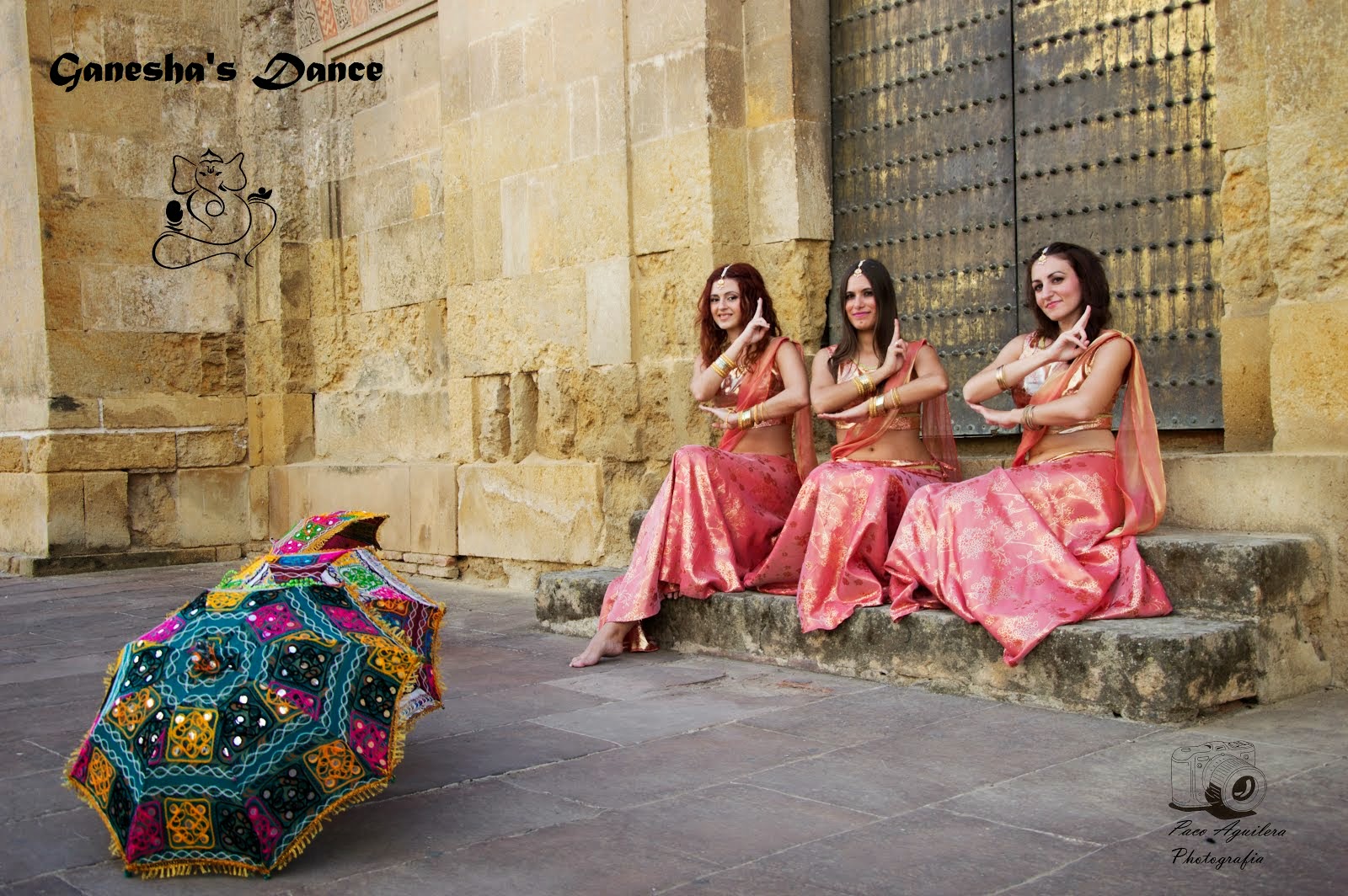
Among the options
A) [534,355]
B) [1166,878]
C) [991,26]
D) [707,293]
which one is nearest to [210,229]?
[534,355]

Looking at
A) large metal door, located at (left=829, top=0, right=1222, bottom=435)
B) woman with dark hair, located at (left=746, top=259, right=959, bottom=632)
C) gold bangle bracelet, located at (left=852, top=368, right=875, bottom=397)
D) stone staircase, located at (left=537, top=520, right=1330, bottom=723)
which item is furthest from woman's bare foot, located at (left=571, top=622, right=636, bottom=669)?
large metal door, located at (left=829, top=0, right=1222, bottom=435)

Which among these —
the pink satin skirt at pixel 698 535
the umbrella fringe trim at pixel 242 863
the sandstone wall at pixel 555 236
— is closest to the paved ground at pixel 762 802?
the umbrella fringe trim at pixel 242 863

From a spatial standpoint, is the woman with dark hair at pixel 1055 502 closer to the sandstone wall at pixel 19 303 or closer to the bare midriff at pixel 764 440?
the bare midriff at pixel 764 440

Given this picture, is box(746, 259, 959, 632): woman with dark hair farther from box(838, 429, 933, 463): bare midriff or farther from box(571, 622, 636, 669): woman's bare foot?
box(571, 622, 636, 669): woman's bare foot

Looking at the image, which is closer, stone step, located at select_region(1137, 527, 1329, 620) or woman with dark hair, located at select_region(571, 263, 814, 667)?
stone step, located at select_region(1137, 527, 1329, 620)

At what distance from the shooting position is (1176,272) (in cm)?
557

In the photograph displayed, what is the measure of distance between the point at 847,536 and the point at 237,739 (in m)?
2.76

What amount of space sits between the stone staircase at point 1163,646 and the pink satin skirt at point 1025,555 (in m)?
0.08

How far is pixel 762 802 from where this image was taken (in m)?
3.47

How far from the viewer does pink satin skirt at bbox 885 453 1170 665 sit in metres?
4.45

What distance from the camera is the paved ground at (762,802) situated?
9.60 feet

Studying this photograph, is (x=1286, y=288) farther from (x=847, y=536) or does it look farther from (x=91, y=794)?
(x=91, y=794)

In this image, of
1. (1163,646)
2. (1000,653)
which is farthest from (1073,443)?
(1163,646)

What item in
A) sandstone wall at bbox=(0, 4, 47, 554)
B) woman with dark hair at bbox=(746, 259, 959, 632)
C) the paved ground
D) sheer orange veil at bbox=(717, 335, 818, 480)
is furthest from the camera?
sandstone wall at bbox=(0, 4, 47, 554)
